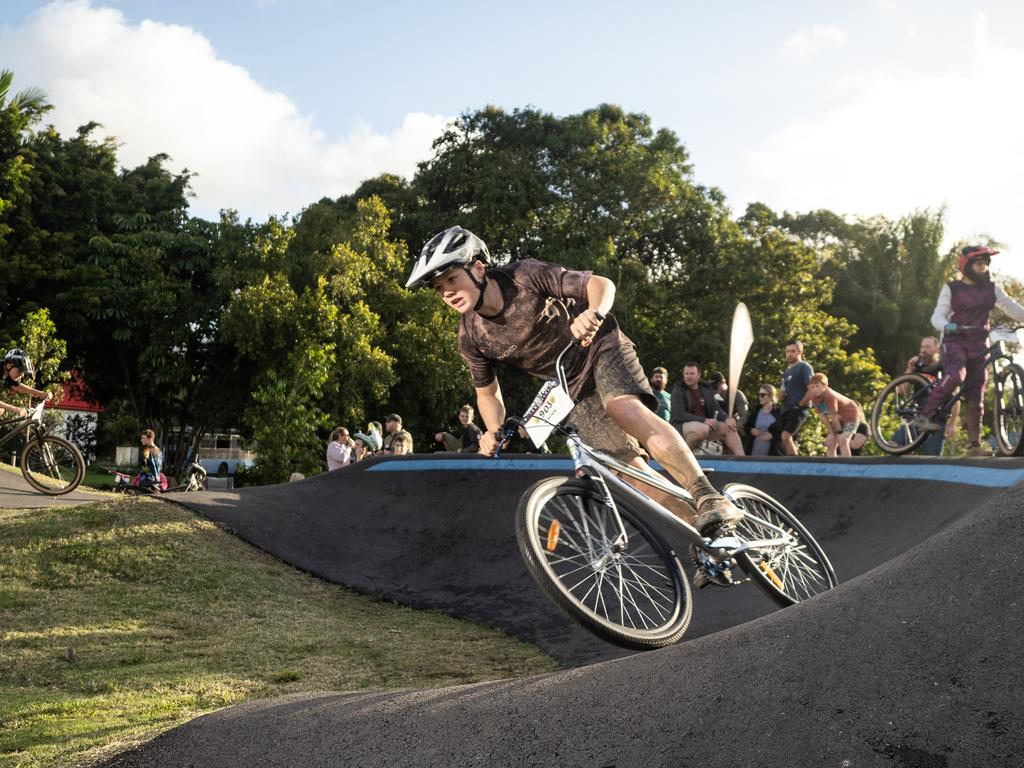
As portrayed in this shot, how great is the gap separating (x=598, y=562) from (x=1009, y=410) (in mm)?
5780

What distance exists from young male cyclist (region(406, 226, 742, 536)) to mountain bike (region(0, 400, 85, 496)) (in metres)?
9.87

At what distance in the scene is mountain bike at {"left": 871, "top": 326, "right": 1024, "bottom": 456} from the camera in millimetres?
8250

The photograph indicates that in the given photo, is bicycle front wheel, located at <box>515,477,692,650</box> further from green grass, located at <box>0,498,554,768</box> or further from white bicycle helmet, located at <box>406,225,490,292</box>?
green grass, located at <box>0,498,554,768</box>


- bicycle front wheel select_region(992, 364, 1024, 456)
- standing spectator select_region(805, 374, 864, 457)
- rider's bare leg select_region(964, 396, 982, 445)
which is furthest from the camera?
standing spectator select_region(805, 374, 864, 457)

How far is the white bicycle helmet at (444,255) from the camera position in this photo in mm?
4281

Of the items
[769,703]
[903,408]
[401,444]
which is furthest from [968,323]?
[401,444]

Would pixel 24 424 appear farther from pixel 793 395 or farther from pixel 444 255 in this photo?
pixel 444 255

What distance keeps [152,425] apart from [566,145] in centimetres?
1803

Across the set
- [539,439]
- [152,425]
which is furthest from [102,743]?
[152,425]

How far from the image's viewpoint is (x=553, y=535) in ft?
14.0

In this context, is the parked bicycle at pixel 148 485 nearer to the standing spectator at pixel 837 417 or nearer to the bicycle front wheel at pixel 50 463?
the bicycle front wheel at pixel 50 463

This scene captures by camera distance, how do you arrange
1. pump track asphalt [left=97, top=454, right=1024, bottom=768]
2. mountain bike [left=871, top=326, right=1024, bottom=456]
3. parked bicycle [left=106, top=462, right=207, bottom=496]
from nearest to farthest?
1. pump track asphalt [left=97, top=454, right=1024, bottom=768]
2. mountain bike [left=871, top=326, right=1024, bottom=456]
3. parked bicycle [left=106, top=462, right=207, bottom=496]

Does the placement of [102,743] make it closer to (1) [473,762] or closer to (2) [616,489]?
(1) [473,762]

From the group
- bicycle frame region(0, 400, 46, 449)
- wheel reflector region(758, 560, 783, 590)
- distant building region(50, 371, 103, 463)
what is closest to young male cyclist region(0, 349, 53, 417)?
bicycle frame region(0, 400, 46, 449)
